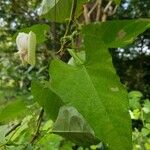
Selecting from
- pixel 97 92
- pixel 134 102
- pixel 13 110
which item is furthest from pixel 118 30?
pixel 134 102

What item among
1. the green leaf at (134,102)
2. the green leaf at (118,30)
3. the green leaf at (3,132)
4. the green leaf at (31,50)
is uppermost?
the green leaf at (118,30)

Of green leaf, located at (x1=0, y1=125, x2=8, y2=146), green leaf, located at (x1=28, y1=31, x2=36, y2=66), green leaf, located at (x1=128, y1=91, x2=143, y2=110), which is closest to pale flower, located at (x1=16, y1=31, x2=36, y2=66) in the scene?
green leaf, located at (x1=28, y1=31, x2=36, y2=66)

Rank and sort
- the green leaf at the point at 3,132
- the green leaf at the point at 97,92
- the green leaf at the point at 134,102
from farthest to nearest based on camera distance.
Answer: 1. the green leaf at the point at 134,102
2. the green leaf at the point at 3,132
3. the green leaf at the point at 97,92

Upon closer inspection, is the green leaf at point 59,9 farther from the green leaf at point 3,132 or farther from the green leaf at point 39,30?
the green leaf at point 3,132

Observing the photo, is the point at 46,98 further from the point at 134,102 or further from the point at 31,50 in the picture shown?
the point at 134,102

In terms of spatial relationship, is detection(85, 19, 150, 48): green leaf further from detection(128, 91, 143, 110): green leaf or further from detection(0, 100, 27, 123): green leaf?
detection(128, 91, 143, 110): green leaf

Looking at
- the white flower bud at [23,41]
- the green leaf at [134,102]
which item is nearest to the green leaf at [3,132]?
the white flower bud at [23,41]

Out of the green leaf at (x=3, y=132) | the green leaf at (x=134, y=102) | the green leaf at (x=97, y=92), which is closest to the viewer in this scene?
the green leaf at (x=97, y=92)
